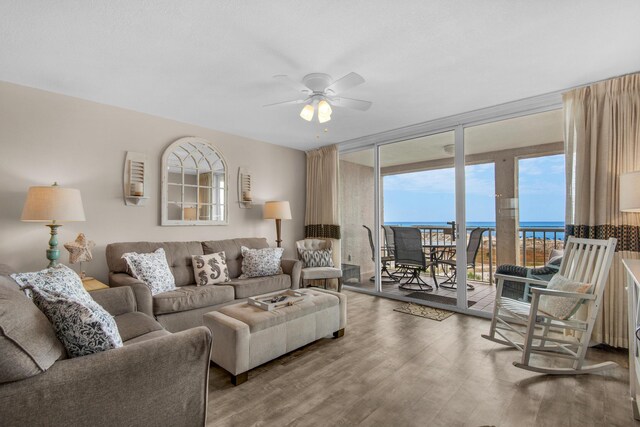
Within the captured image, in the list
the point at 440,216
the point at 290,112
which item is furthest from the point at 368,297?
A: the point at 290,112

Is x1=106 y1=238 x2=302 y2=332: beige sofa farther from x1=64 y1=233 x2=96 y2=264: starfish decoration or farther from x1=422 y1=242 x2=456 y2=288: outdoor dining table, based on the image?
x1=422 y1=242 x2=456 y2=288: outdoor dining table

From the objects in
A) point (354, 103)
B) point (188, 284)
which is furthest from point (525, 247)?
point (188, 284)

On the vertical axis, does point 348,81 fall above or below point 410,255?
above

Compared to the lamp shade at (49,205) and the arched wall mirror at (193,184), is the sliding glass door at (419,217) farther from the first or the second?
the lamp shade at (49,205)

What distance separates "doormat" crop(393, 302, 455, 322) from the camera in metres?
3.54

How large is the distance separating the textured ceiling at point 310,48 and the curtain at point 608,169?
0.22 metres

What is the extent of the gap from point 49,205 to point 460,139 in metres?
4.30

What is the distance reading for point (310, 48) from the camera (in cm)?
223

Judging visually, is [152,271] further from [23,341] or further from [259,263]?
[23,341]

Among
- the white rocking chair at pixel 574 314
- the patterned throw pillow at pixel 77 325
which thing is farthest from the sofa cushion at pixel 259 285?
the white rocking chair at pixel 574 314

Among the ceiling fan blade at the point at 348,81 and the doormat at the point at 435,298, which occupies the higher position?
the ceiling fan blade at the point at 348,81

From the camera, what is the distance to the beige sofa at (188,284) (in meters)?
2.70

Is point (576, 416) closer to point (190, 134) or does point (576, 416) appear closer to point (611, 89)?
point (611, 89)

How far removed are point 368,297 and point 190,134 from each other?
3.40 m
